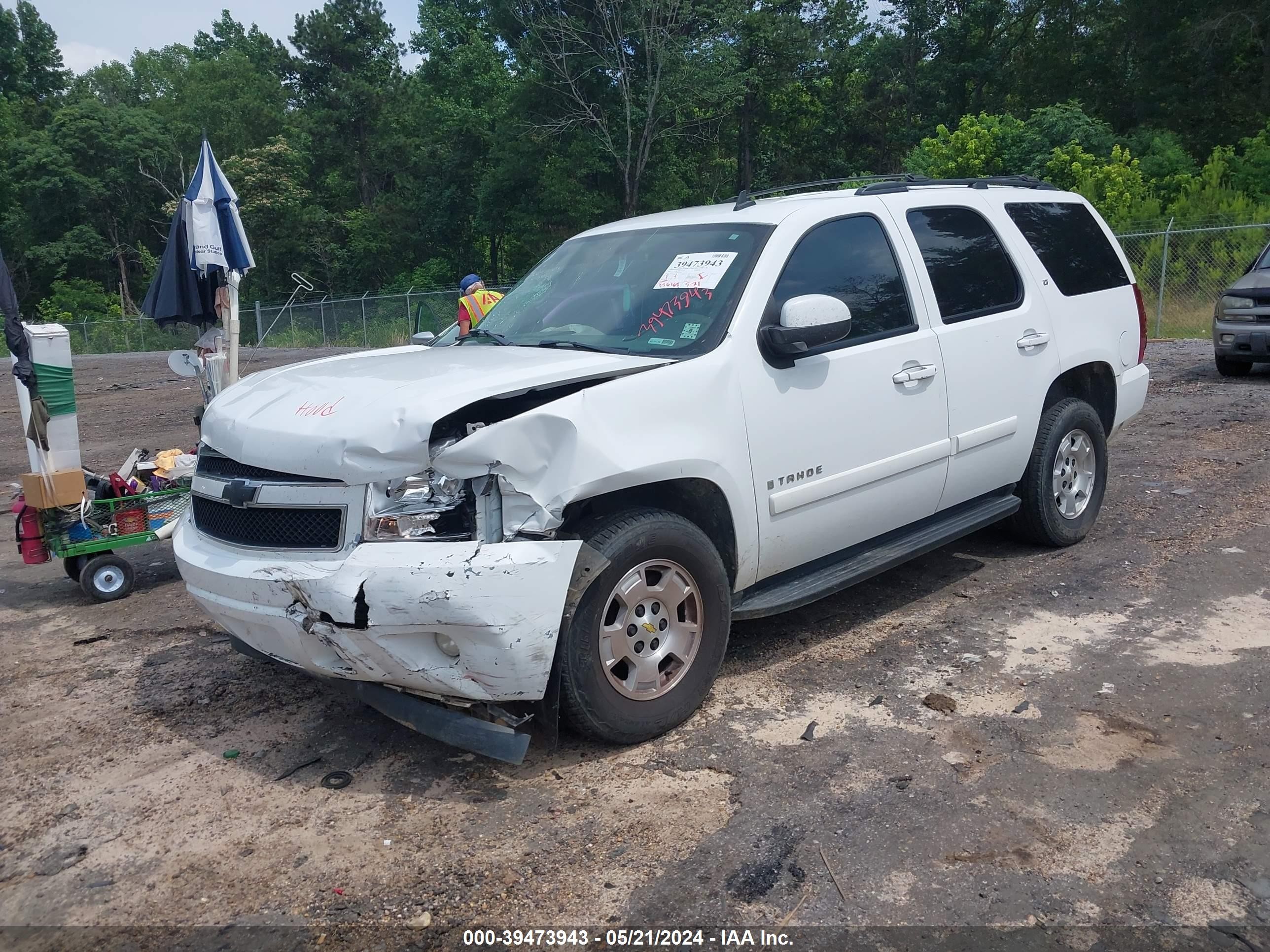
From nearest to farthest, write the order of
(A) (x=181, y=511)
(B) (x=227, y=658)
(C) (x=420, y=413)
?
1. (C) (x=420, y=413)
2. (B) (x=227, y=658)
3. (A) (x=181, y=511)

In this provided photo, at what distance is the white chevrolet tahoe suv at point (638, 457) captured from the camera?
3.31 metres

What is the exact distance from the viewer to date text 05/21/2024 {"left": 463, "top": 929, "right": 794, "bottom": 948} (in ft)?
8.81

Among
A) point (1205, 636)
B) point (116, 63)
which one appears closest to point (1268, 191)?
point (1205, 636)

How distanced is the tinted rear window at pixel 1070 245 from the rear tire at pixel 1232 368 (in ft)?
23.1

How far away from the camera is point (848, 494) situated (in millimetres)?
4391

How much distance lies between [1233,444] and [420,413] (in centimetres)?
761

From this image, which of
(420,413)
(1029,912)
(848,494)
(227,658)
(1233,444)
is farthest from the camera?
(1233,444)

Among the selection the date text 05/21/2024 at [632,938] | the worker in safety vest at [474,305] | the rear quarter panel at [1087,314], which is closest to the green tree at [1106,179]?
the worker in safety vest at [474,305]

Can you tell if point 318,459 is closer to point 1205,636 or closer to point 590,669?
point 590,669

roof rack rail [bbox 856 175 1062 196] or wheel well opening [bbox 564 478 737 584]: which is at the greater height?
roof rack rail [bbox 856 175 1062 196]

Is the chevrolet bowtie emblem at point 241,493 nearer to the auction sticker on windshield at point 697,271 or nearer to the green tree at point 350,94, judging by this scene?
the auction sticker on windshield at point 697,271

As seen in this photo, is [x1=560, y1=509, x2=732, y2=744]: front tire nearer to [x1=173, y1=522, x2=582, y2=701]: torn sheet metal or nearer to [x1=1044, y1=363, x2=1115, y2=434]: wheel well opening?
[x1=173, y1=522, x2=582, y2=701]: torn sheet metal

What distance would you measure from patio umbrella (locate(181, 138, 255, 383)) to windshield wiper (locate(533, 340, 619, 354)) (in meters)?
3.53

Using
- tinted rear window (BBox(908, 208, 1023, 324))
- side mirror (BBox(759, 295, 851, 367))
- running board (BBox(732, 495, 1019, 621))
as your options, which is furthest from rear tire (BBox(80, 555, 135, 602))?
tinted rear window (BBox(908, 208, 1023, 324))
